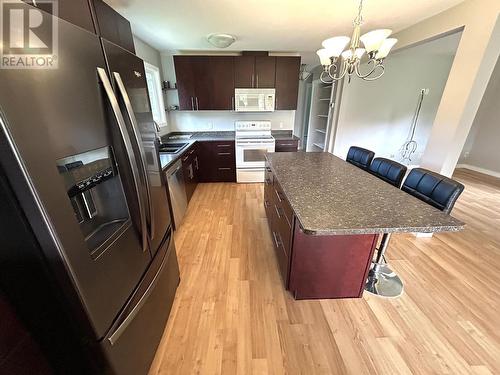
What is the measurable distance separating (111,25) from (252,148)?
274 cm

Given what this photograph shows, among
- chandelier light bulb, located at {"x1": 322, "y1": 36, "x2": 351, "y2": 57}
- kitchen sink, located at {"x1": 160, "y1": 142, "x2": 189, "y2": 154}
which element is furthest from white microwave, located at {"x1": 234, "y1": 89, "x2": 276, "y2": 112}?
chandelier light bulb, located at {"x1": 322, "y1": 36, "x2": 351, "y2": 57}

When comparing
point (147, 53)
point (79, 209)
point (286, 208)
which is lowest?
point (286, 208)

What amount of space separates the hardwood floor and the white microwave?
2545 mm

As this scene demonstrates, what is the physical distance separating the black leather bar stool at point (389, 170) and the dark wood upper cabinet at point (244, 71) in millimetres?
2631

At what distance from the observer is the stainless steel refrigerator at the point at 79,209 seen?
56 centimetres

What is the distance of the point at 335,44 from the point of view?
162 centimetres

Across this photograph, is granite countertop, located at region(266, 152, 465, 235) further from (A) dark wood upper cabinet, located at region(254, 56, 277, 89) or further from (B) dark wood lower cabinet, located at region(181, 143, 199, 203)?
(A) dark wood upper cabinet, located at region(254, 56, 277, 89)

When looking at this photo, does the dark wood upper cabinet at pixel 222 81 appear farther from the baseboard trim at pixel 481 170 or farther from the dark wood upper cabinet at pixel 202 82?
the baseboard trim at pixel 481 170

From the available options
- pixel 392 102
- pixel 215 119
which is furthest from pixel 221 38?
pixel 392 102

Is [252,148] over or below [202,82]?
below

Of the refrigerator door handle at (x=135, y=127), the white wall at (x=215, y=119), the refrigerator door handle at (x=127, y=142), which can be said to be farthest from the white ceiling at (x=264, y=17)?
the refrigerator door handle at (x=127, y=142)

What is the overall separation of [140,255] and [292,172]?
1.37 m

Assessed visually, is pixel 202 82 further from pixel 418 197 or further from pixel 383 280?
pixel 383 280

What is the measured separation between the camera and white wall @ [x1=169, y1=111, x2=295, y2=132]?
4.21 meters
